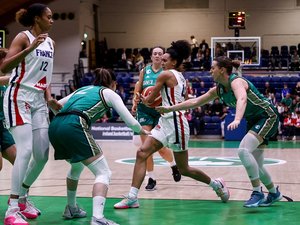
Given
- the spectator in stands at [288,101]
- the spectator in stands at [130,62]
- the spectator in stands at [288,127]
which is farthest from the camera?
the spectator in stands at [130,62]

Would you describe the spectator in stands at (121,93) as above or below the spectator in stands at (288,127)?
above

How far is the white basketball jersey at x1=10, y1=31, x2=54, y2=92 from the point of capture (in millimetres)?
5547

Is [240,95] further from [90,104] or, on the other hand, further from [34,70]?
[34,70]

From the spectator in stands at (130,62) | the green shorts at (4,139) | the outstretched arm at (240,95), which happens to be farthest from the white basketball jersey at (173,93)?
the spectator in stands at (130,62)

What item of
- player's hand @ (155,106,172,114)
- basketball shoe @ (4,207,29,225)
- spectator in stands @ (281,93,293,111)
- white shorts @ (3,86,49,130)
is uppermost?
white shorts @ (3,86,49,130)

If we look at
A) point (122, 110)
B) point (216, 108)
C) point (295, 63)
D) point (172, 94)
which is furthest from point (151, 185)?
point (295, 63)

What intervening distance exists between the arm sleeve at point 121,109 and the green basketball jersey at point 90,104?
0.21ft

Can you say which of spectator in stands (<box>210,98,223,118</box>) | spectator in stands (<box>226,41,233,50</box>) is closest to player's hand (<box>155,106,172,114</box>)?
spectator in stands (<box>210,98,223,118</box>)

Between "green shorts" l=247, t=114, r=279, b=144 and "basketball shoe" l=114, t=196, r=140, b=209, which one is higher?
"green shorts" l=247, t=114, r=279, b=144

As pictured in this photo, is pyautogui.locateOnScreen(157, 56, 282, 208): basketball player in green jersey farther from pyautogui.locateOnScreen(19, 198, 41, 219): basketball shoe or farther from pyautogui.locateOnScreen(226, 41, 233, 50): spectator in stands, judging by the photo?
pyautogui.locateOnScreen(226, 41, 233, 50): spectator in stands

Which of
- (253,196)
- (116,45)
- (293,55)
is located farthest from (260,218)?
(116,45)

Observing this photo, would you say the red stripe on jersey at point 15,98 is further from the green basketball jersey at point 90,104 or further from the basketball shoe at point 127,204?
the basketball shoe at point 127,204

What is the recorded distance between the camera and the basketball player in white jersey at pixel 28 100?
17.7ft

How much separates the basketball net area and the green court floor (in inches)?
634
